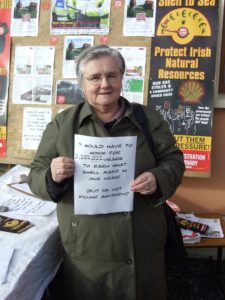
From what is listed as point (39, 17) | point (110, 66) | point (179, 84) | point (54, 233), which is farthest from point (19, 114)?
point (110, 66)

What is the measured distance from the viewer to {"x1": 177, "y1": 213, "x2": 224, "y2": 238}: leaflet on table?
274 centimetres

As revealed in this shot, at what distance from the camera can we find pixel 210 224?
9.55 feet

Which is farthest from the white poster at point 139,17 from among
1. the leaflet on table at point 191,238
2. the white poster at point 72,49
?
the leaflet on table at point 191,238

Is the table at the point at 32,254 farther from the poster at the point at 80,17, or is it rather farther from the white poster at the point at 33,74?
the poster at the point at 80,17

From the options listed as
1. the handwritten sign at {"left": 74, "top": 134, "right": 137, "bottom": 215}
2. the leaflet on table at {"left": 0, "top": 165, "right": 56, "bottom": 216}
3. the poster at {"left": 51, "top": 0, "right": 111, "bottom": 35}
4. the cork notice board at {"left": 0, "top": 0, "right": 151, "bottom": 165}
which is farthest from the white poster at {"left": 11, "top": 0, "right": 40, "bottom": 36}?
the handwritten sign at {"left": 74, "top": 134, "right": 137, "bottom": 215}

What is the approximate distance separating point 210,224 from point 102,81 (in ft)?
5.83

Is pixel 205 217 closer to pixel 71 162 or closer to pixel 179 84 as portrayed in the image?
pixel 179 84

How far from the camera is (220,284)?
2.95 m

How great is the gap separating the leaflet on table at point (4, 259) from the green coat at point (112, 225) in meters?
0.25

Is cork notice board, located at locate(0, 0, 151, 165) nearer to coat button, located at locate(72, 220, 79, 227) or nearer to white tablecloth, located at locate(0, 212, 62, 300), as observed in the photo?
white tablecloth, located at locate(0, 212, 62, 300)

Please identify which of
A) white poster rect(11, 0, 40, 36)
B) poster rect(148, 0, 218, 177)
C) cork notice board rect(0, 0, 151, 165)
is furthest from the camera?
white poster rect(11, 0, 40, 36)

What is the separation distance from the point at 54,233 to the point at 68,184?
15.7 inches

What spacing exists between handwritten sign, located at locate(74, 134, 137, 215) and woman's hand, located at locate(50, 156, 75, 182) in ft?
0.15

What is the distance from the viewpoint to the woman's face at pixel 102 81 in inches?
62.7
